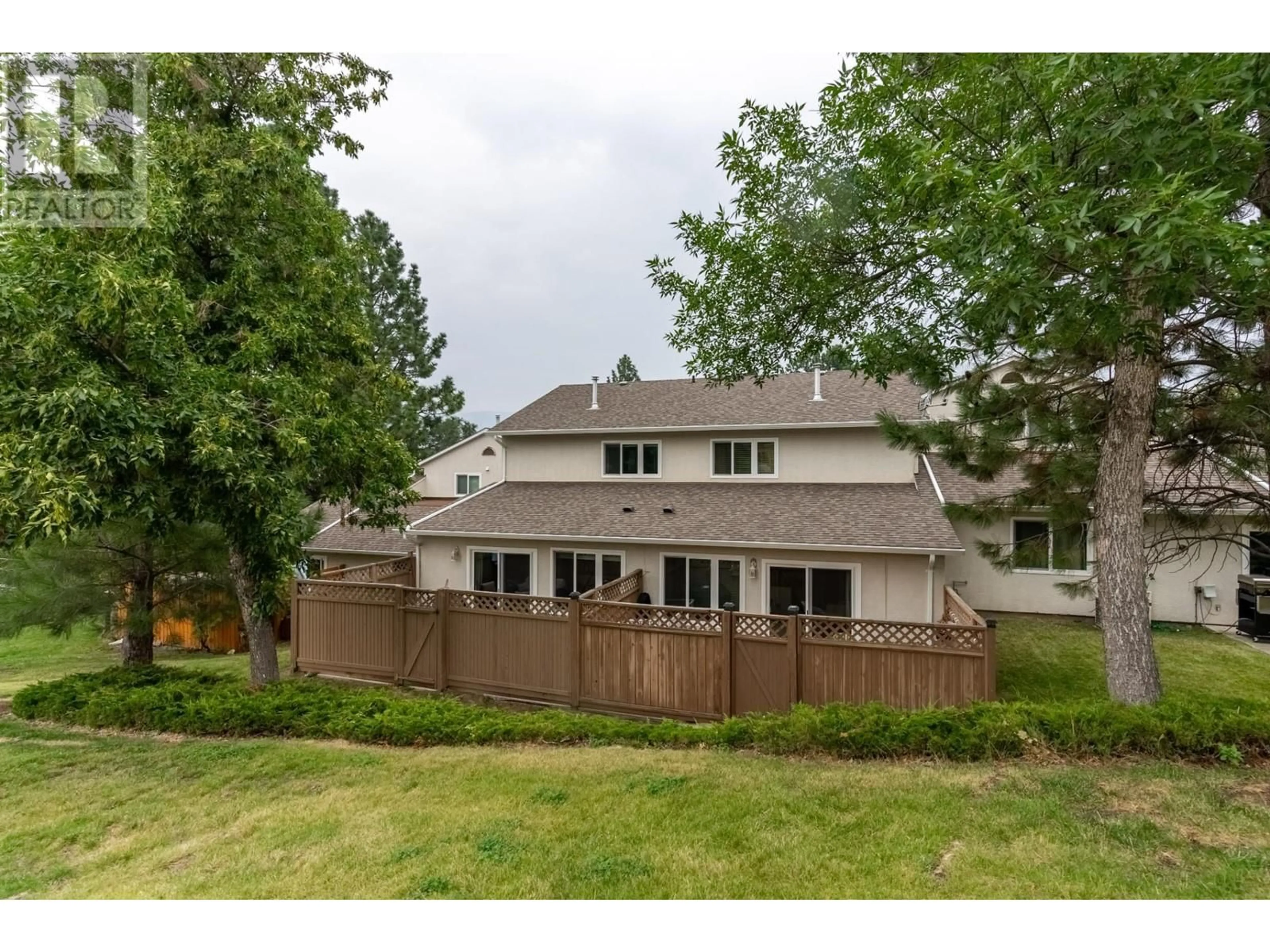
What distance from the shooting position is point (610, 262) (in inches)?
606

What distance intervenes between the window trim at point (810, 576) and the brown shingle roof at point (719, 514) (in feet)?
2.22

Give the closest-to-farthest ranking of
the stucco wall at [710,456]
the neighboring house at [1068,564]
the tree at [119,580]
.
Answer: the neighboring house at [1068,564] < the tree at [119,580] < the stucco wall at [710,456]

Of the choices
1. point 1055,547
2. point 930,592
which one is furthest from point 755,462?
point 1055,547

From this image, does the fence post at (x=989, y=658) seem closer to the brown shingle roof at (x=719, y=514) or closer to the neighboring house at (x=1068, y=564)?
the neighboring house at (x=1068, y=564)

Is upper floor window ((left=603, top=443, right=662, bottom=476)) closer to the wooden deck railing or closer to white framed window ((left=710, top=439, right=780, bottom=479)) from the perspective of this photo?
white framed window ((left=710, top=439, right=780, bottom=479))

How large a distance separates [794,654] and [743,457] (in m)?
6.26

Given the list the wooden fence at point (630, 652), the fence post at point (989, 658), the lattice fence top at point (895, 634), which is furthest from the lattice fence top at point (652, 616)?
the fence post at point (989, 658)

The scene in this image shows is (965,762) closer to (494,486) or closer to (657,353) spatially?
(494,486)

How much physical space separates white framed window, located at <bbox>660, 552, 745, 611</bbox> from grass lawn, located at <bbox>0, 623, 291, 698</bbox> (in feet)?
25.8

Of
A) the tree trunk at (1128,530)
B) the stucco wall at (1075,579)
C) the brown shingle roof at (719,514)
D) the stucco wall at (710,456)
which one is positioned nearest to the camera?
the tree trunk at (1128,530)

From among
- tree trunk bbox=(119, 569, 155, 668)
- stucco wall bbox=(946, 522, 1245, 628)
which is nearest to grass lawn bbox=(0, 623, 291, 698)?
tree trunk bbox=(119, 569, 155, 668)

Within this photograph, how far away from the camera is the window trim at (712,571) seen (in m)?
11.1

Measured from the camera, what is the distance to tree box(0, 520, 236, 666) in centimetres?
948
